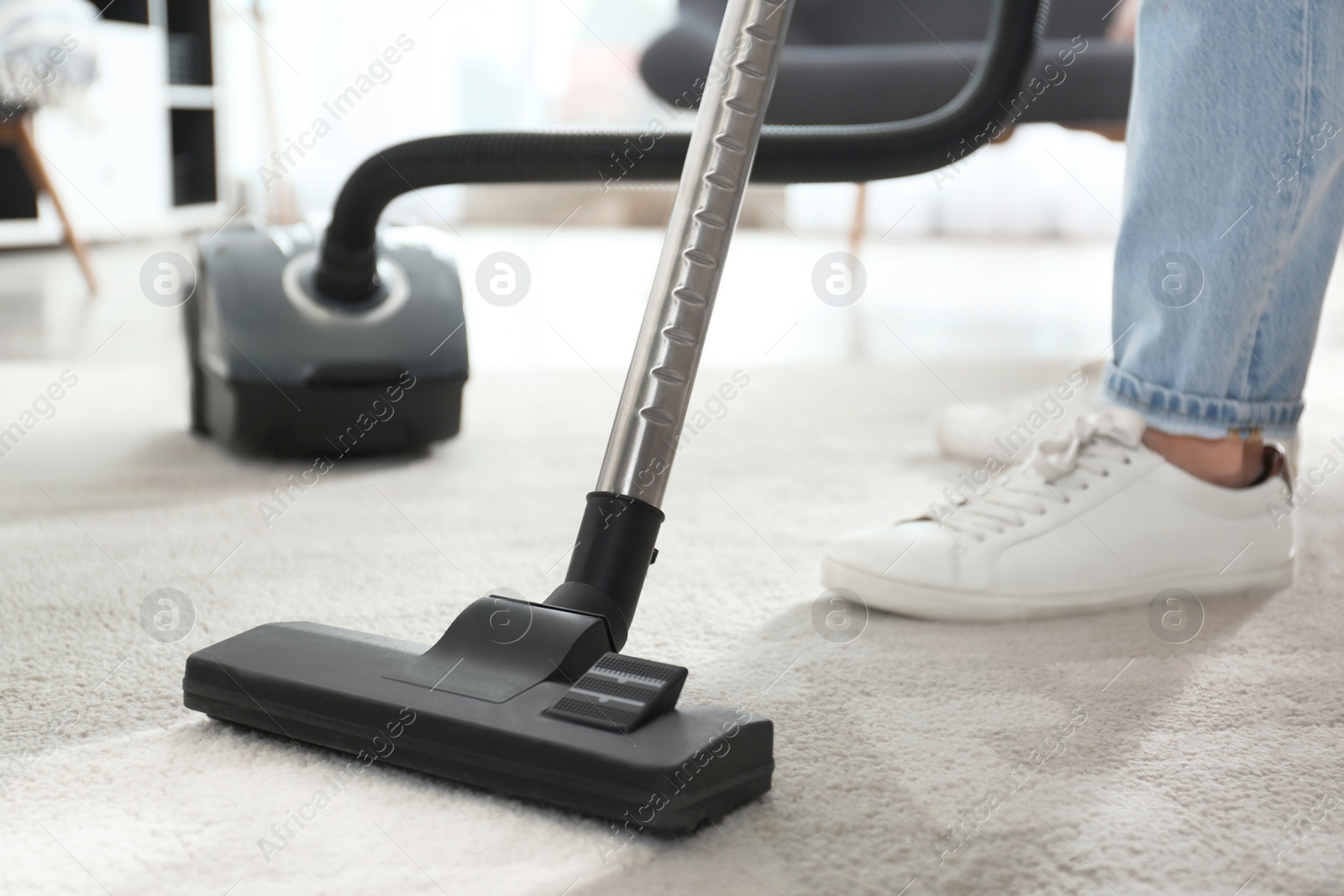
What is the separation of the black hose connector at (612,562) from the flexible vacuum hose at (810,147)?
1.46ft

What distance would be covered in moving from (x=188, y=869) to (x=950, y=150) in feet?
2.52

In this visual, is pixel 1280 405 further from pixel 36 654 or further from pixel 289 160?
pixel 289 160

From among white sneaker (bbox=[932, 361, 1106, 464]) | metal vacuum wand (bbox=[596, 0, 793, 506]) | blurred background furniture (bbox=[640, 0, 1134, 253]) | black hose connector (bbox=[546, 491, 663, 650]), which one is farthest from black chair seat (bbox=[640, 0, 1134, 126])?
black hose connector (bbox=[546, 491, 663, 650])

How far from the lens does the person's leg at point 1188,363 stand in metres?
0.69

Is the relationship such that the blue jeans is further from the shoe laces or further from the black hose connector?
the black hose connector

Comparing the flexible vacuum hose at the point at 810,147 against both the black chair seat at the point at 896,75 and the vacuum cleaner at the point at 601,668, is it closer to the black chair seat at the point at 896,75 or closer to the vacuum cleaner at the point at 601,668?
the vacuum cleaner at the point at 601,668

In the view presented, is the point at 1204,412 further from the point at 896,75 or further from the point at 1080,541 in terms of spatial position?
the point at 896,75

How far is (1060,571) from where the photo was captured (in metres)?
0.73

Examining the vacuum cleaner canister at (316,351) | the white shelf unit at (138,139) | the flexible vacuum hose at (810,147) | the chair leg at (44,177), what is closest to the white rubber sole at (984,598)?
the flexible vacuum hose at (810,147)

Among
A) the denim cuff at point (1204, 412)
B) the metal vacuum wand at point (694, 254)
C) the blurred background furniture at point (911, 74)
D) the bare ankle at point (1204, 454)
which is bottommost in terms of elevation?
the bare ankle at point (1204, 454)

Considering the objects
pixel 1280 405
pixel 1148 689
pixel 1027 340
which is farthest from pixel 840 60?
pixel 1148 689

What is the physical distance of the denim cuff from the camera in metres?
0.75

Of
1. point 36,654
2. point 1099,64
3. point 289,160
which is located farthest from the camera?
point 289,160

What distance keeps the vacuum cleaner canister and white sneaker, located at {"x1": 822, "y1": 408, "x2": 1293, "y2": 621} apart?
51 centimetres
